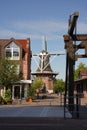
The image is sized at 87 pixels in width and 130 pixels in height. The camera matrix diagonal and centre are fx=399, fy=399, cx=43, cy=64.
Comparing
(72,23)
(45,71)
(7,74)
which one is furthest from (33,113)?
(45,71)

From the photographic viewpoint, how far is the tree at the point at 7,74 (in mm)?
51625

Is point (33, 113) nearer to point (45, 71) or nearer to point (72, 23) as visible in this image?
point (72, 23)

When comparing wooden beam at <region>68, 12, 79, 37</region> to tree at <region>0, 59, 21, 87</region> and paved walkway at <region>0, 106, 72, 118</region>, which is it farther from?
tree at <region>0, 59, 21, 87</region>

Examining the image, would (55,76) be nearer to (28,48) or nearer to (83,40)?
(28,48)

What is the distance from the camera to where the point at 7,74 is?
170 ft

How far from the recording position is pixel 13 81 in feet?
171

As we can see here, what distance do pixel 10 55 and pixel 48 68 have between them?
164 ft

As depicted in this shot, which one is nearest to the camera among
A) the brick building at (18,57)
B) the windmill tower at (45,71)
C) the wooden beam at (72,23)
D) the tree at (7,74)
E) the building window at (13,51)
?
the wooden beam at (72,23)

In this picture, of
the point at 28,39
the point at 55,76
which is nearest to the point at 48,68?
the point at 55,76

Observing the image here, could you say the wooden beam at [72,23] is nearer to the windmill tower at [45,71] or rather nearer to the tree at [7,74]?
the tree at [7,74]

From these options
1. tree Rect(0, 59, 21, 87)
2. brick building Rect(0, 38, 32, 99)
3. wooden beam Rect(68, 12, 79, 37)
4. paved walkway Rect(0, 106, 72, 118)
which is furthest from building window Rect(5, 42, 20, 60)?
wooden beam Rect(68, 12, 79, 37)

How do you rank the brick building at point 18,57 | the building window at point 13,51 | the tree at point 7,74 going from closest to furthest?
the tree at point 7,74
the brick building at point 18,57
the building window at point 13,51

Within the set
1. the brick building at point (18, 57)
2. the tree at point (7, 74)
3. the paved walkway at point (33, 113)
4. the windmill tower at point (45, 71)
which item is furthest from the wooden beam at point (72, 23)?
the windmill tower at point (45, 71)

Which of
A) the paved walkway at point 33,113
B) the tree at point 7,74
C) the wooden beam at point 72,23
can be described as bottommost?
the paved walkway at point 33,113
